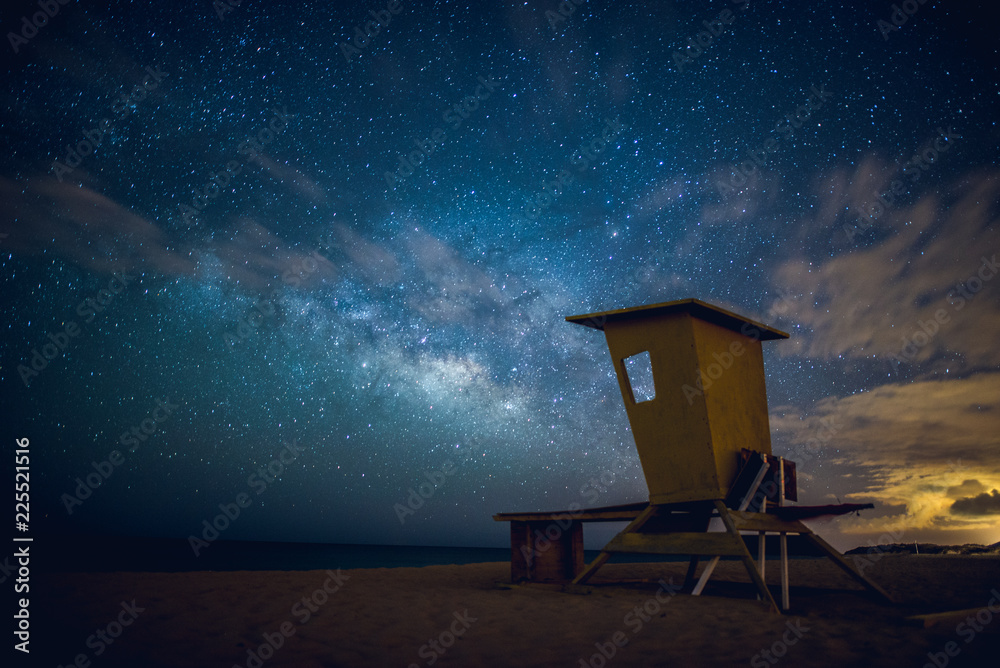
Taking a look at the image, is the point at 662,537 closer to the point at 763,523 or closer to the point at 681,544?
the point at 681,544

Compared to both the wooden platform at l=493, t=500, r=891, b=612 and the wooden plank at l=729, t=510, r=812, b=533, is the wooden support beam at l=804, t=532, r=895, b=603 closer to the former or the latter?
the wooden platform at l=493, t=500, r=891, b=612

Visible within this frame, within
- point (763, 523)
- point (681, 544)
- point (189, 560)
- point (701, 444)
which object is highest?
point (701, 444)

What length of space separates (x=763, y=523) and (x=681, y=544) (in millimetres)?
1412

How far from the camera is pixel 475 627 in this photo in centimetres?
567

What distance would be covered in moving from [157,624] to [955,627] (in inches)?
344

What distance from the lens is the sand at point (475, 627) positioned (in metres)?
4.42

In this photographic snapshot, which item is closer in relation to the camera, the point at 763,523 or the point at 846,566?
the point at 846,566

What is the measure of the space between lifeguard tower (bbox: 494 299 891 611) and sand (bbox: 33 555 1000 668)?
83 centimetres

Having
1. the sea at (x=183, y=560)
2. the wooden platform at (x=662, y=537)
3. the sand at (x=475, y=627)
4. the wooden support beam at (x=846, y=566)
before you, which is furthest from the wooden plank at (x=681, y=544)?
the sea at (x=183, y=560)

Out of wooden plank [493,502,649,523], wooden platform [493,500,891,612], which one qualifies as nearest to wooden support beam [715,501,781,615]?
wooden platform [493,500,891,612]

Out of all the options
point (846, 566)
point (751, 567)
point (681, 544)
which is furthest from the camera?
point (846, 566)

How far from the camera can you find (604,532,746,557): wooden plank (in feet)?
22.6

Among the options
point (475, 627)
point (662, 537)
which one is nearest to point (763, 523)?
point (662, 537)

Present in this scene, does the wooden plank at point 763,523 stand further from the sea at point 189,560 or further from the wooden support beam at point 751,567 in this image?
the sea at point 189,560
